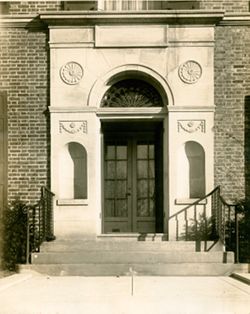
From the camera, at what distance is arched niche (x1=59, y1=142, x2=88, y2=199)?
13594mm

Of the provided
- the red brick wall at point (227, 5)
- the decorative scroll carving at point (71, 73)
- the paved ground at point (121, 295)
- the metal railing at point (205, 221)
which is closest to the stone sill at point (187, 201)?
the metal railing at point (205, 221)

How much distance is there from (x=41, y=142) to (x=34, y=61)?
1.56 m

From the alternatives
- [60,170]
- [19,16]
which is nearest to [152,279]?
[60,170]

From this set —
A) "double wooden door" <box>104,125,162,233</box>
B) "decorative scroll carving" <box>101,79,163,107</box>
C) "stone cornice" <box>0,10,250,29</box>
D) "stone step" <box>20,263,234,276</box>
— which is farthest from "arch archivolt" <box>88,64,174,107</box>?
"stone step" <box>20,263,234,276</box>

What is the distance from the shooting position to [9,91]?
44.8ft

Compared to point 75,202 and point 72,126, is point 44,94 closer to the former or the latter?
point 72,126

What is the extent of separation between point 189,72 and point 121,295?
5.51 m

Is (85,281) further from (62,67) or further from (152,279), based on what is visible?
(62,67)

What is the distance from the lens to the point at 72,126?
44.0 feet

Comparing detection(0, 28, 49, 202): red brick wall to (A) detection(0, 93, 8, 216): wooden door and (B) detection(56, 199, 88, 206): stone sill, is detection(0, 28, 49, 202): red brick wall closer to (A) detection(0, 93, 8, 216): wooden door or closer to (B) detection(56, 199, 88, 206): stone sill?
(A) detection(0, 93, 8, 216): wooden door

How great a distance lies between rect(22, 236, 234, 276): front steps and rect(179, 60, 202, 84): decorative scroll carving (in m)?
3.07

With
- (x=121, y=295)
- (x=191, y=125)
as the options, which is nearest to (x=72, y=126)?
(x=191, y=125)

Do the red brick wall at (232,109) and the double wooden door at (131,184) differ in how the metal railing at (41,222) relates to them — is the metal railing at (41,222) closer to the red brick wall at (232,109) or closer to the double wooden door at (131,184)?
the double wooden door at (131,184)

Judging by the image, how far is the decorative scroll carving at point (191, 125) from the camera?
525 inches
